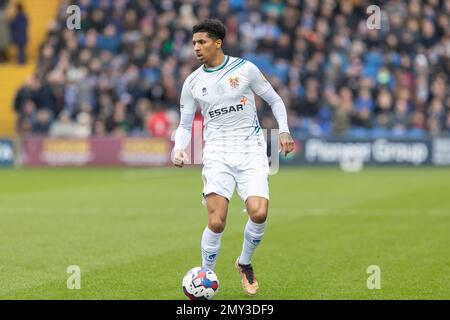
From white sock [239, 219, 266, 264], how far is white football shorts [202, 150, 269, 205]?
10.0 inches

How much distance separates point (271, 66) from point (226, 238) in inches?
632

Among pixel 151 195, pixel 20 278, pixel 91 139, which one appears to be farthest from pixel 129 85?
pixel 20 278

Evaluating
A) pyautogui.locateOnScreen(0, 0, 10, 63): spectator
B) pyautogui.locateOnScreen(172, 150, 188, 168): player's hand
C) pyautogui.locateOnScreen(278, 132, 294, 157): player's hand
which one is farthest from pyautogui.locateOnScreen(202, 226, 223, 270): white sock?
pyautogui.locateOnScreen(0, 0, 10, 63): spectator

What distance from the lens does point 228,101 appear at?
9.48 meters

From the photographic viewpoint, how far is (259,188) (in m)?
9.38

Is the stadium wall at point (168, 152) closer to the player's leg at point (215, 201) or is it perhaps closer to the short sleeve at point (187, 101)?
the short sleeve at point (187, 101)

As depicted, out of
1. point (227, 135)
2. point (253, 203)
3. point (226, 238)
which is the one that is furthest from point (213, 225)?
point (226, 238)

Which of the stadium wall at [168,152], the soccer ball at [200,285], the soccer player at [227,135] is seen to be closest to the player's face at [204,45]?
the soccer player at [227,135]

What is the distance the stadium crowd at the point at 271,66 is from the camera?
91.8 ft

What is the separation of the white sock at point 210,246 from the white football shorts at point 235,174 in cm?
31

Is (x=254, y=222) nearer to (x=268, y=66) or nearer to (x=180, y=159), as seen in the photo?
(x=180, y=159)

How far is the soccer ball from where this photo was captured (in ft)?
29.3

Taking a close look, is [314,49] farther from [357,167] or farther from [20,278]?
[20,278]
